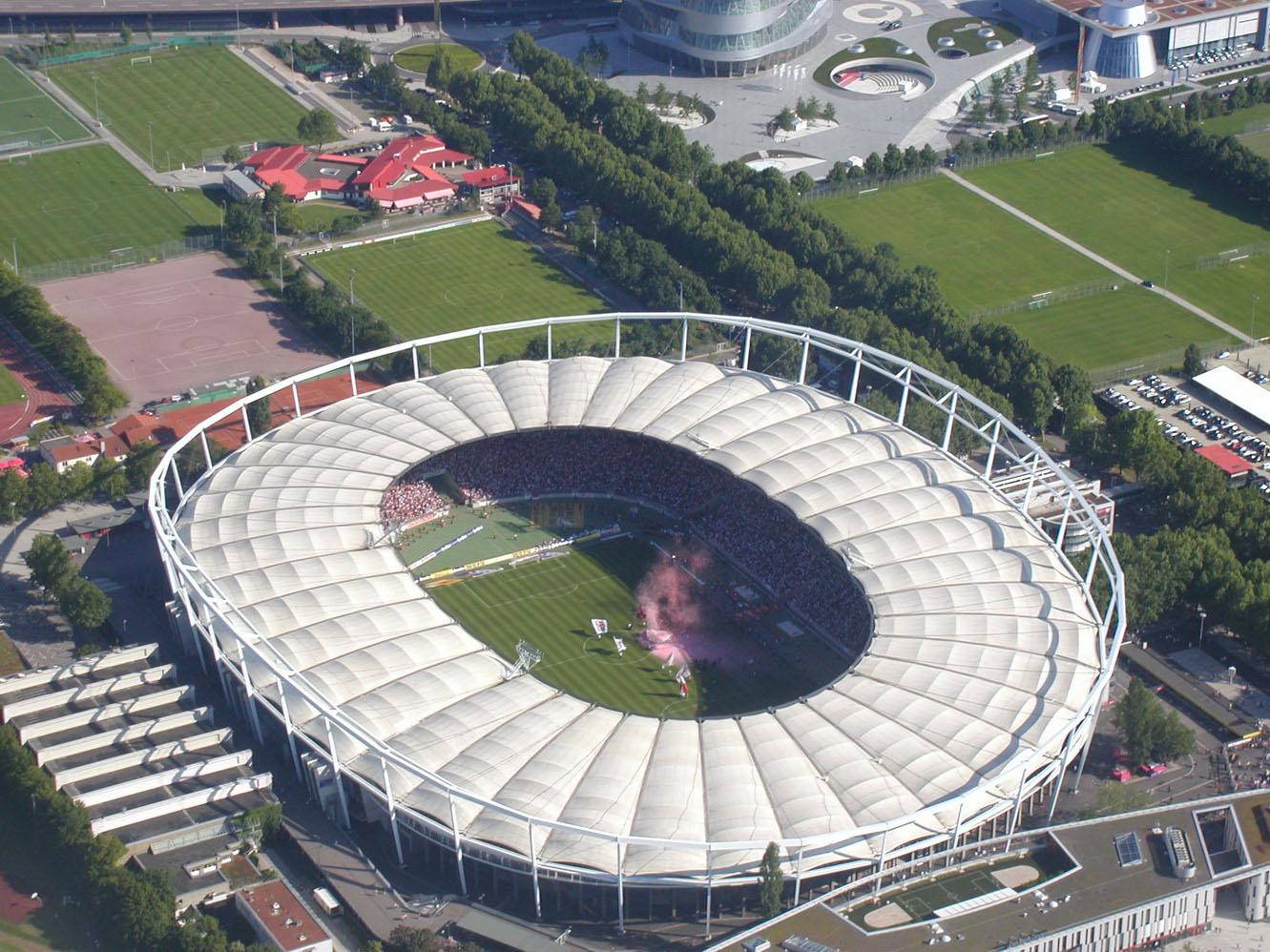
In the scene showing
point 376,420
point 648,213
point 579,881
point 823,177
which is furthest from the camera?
point 823,177

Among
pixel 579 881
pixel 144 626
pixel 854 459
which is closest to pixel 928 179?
pixel 854 459

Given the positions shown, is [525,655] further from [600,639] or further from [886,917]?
[886,917]

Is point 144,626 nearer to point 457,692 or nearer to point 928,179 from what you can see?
point 457,692

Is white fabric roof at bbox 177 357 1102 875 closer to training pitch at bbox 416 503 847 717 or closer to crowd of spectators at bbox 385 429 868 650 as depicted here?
crowd of spectators at bbox 385 429 868 650

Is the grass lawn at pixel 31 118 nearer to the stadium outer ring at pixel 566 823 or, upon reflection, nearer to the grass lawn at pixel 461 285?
the grass lawn at pixel 461 285

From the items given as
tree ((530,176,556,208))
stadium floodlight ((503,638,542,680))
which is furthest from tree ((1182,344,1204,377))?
stadium floodlight ((503,638,542,680))

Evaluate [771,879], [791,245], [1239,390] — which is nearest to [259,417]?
[791,245]
